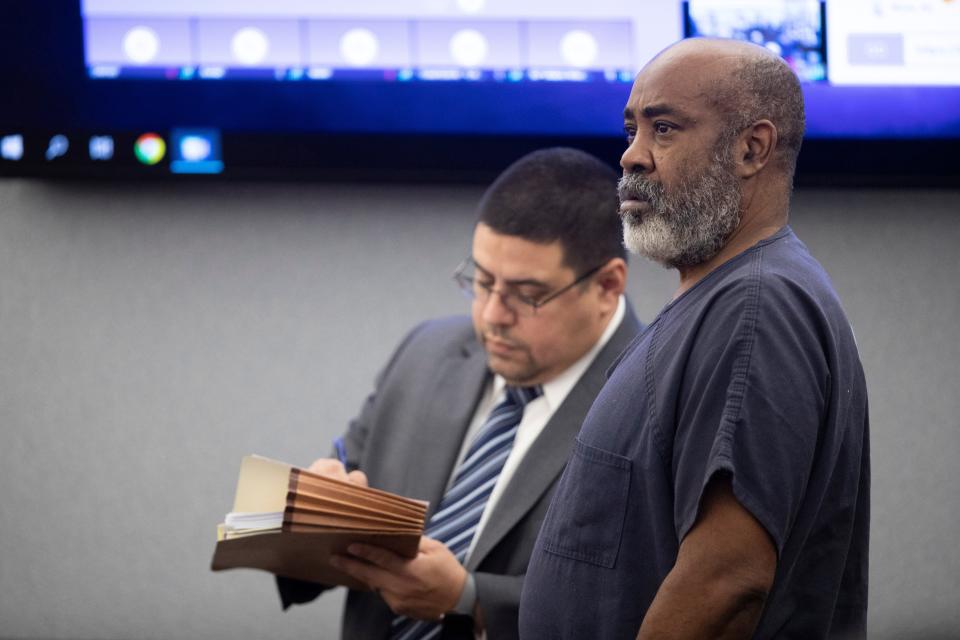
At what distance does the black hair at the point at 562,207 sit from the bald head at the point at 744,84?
0.73 meters

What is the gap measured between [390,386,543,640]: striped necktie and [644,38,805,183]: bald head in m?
0.82

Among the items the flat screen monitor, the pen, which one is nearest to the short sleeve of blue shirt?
the pen

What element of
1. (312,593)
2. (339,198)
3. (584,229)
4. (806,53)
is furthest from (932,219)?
(312,593)

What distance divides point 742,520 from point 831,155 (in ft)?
4.92

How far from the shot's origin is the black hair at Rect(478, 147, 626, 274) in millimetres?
1935

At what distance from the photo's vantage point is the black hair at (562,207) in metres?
1.93

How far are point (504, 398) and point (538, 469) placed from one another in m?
0.19

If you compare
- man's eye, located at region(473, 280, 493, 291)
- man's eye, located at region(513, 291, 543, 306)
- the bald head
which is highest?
the bald head

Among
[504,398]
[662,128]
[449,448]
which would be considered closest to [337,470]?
[449,448]

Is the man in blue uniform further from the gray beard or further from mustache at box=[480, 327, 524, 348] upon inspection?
mustache at box=[480, 327, 524, 348]

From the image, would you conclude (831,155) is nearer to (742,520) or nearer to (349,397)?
(349,397)

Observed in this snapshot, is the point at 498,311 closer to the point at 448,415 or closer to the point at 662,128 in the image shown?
the point at 448,415

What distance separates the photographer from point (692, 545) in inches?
40.6

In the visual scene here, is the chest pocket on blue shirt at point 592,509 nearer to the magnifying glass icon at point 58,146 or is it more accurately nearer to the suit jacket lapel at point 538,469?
the suit jacket lapel at point 538,469
